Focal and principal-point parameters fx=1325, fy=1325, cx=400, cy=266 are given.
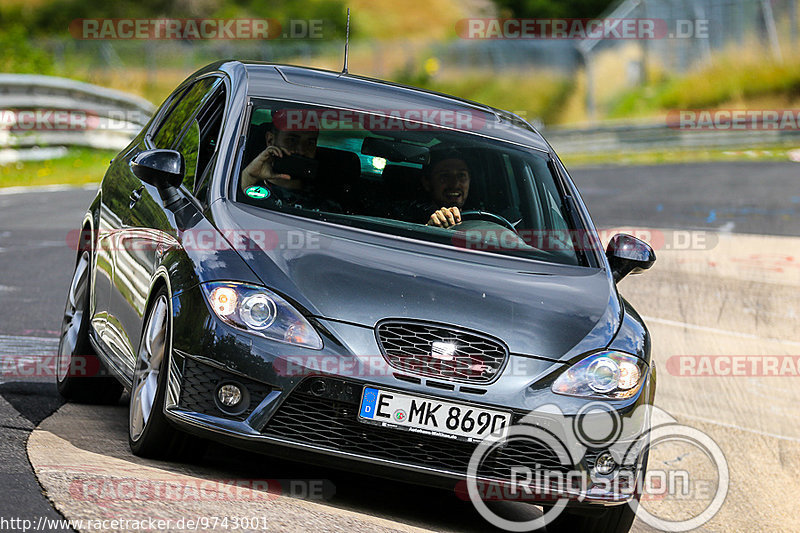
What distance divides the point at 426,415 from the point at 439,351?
0.79 feet

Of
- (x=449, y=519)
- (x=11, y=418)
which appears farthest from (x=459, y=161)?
(x=11, y=418)

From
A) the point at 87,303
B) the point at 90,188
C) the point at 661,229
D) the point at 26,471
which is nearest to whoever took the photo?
the point at 26,471

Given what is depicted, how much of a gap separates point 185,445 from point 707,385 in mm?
4939

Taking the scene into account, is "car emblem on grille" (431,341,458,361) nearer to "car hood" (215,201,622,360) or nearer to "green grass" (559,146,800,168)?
"car hood" (215,201,622,360)

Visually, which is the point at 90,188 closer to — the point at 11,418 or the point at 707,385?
the point at 707,385

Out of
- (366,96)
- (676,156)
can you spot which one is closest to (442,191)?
(366,96)

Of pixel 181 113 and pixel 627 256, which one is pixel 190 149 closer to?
pixel 181 113

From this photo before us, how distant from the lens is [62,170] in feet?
73.1

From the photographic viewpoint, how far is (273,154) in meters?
5.89

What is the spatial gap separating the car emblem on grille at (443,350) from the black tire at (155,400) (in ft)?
3.27

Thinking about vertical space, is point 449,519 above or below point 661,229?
below

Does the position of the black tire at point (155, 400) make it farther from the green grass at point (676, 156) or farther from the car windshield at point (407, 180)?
the green grass at point (676, 156)

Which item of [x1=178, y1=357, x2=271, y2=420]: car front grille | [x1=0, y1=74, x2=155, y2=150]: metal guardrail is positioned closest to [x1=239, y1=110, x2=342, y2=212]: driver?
[x1=178, y1=357, x2=271, y2=420]: car front grille

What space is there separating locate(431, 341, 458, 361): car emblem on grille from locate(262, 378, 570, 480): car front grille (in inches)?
11.7
